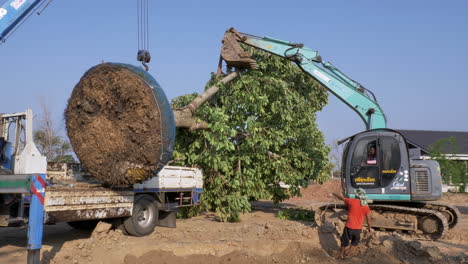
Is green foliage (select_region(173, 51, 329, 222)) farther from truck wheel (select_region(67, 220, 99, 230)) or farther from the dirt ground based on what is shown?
truck wheel (select_region(67, 220, 99, 230))

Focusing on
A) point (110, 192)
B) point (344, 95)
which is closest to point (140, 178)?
point (110, 192)

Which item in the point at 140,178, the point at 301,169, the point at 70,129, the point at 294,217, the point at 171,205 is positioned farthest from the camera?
the point at 301,169

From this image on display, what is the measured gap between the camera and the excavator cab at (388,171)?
10.6m

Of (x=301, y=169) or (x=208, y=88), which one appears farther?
(x=301, y=169)

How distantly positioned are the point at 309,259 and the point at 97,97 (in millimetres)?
5215

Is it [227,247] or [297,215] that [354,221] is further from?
[297,215]

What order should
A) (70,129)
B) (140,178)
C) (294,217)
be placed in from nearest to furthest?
(140,178), (70,129), (294,217)

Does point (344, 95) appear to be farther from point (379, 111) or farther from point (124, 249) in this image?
point (124, 249)

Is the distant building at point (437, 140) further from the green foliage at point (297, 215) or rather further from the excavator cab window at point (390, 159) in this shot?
the excavator cab window at point (390, 159)

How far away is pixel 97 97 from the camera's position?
26.4 ft

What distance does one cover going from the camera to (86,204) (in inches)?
323

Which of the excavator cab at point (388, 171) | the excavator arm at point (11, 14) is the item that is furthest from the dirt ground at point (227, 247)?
the excavator arm at point (11, 14)

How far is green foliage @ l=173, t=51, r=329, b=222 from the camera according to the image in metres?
12.3

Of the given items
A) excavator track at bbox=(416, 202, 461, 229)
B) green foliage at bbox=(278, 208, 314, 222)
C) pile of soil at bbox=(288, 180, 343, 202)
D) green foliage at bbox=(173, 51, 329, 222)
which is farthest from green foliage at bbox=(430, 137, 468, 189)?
excavator track at bbox=(416, 202, 461, 229)
